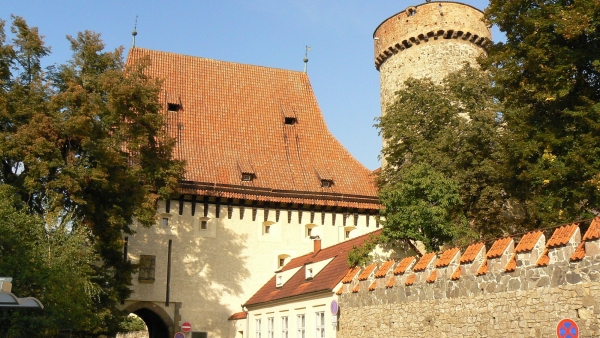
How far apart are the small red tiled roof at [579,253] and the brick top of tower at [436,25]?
71.3ft

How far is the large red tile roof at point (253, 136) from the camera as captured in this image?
29.1 m

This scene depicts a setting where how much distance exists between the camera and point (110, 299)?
71.1ft

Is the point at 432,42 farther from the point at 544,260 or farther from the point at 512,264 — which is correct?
the point at 544,260

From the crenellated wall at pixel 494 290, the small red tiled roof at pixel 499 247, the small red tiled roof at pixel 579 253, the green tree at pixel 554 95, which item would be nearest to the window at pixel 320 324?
the crenellated wall at pixel 494 290

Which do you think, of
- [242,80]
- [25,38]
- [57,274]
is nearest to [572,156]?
[57,274]

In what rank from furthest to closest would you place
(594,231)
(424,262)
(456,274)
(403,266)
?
(403,266) → (424,262) → (456,274) → (594,231)

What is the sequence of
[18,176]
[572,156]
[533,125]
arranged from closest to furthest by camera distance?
1. [572,156]
2. [533,125]
3. [18,176]

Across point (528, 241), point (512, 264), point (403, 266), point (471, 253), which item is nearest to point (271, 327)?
point (403, 266)

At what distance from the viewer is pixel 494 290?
40.0 ft

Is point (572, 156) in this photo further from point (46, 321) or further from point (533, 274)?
point (46, 321)

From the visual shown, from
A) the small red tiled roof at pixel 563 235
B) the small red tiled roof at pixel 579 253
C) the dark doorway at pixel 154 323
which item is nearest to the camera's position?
the small red tiled roof at pixel 579 253

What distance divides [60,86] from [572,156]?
593 inches

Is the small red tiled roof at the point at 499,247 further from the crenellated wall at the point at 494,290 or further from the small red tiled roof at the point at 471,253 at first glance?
the small red tiled roof at the point at 471,253

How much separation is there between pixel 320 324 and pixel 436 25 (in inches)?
659
